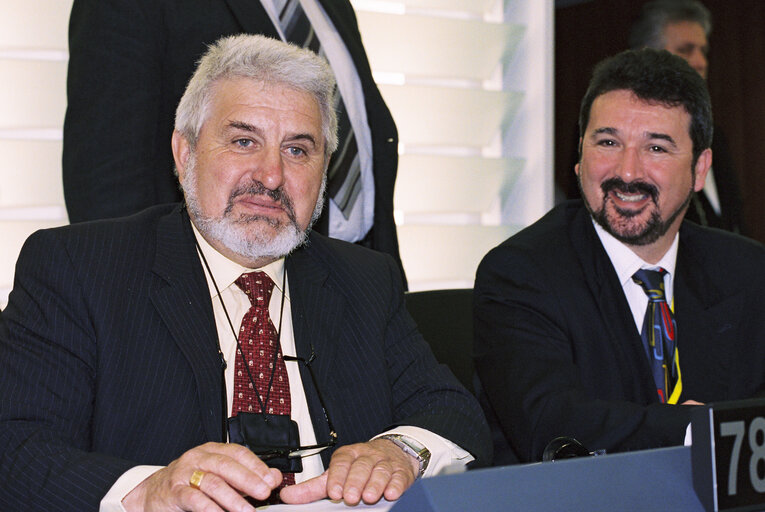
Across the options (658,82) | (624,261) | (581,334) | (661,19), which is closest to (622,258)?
(624,261)

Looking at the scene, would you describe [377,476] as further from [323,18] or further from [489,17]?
[489,17]

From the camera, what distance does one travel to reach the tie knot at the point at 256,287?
6.51ft

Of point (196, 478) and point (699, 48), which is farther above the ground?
point (699, 48)

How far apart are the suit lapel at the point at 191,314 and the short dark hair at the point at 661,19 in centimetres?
289

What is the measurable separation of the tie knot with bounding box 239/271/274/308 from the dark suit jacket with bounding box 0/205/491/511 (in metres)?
0.08

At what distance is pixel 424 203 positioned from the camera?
389cm

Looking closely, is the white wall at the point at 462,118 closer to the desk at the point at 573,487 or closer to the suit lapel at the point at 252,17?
the suit lapel at the point at 252,17

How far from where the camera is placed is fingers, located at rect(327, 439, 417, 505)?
1.47 metres

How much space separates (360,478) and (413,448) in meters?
0.30

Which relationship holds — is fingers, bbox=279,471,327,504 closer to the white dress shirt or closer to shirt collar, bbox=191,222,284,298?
shirt collar, bbox=191,222,284,298

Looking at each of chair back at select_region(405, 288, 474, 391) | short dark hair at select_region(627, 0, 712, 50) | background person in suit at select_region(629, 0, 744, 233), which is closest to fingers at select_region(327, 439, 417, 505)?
chair back at select_region(405, 288, 474, 391)

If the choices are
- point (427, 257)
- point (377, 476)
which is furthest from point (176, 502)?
point (427, 257)

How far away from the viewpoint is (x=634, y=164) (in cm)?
243

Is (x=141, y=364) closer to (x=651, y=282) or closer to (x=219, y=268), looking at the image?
(x=219, y=268)
